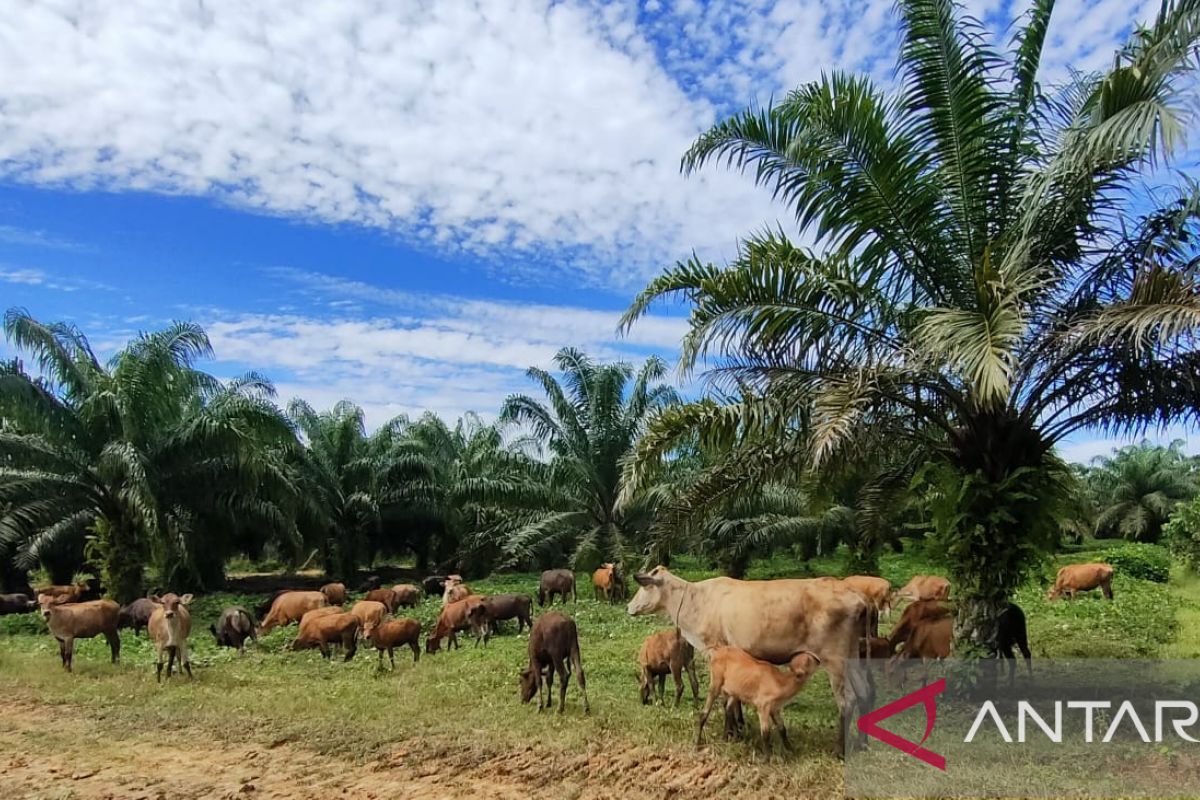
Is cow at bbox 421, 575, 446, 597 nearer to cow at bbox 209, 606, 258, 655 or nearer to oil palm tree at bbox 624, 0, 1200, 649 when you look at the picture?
cow at bbox 209, 606, 258, 655

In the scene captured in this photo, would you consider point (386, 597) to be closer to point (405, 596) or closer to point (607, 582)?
point (405, 596)

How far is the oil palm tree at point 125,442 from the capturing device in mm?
16297

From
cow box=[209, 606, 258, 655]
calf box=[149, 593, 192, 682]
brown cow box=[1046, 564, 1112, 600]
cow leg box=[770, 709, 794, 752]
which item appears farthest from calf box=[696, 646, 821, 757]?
brown cow box=[1046, 564, 1112, 600]

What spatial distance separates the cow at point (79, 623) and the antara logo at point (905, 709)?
1057cm

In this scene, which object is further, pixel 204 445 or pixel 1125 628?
pixel 204 445

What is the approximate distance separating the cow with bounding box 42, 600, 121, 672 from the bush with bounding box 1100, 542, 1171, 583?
920 inches

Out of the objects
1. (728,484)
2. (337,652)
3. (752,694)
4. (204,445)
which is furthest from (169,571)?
(752,694)

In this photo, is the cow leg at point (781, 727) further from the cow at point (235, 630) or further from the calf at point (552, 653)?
the cow at point (235, 630)

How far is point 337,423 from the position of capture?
26.8 m

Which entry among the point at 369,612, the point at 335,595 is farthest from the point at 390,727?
the point at 335,595

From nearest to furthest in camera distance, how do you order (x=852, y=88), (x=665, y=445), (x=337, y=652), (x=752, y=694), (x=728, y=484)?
(x=752, y=694), (x=852, y=88), (x=665, y=445), (x=728, y=484), (x=337, y=652)

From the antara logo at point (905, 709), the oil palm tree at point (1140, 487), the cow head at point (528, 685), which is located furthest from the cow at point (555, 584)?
the oil palm tree at point (1140, 487)

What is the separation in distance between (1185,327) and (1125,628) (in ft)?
29.7

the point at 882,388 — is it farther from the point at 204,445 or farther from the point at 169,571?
the point at 169,571
